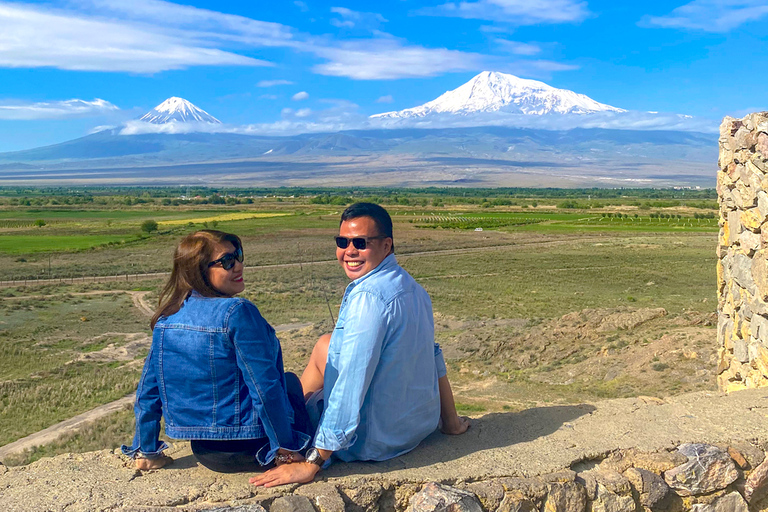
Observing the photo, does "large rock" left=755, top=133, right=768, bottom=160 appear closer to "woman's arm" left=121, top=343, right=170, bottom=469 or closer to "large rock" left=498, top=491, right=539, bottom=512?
"large rock" left=498, top=491, right=539, bottom=512

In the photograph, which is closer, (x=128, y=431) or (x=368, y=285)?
(x=368, y=285)

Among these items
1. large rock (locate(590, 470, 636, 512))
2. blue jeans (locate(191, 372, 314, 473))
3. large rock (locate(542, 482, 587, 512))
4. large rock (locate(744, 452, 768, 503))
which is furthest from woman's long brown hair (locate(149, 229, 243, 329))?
large rock (locate(744, 452, 768, 503))

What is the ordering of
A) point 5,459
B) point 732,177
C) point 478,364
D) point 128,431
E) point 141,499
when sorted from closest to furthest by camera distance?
point 141,499, point 732,177, point 5,459, point 128,431, point 478,364

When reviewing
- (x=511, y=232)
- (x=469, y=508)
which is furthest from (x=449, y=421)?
(x=511, y=232)

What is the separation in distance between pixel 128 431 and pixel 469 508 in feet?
30.6

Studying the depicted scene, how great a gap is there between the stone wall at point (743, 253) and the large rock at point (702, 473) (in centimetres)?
253

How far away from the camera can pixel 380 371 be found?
13.2ft

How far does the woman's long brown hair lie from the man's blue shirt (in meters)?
0.78

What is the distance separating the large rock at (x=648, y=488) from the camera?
4.24m

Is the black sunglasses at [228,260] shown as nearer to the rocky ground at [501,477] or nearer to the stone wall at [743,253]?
the rocky ground at [501,477]

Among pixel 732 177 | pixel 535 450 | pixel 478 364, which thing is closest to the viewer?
pixel 535 450

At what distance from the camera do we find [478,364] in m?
14.8

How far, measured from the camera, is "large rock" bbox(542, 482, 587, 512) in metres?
4.05

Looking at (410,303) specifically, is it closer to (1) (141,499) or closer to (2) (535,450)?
(2) (535,450)
